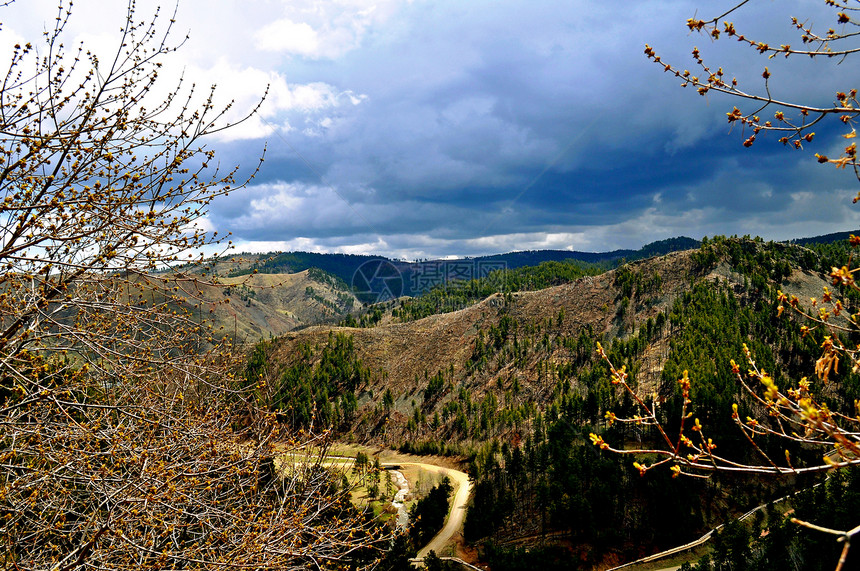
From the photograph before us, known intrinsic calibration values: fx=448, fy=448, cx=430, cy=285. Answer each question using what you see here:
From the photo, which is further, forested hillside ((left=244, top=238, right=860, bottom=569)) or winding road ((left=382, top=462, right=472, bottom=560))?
forested hillside ((left=244, top=238, right=860, bottom=569))

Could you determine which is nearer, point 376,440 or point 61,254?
point 61,254

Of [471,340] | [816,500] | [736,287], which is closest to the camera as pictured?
[816,500]

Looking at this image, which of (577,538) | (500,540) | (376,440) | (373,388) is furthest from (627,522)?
(373,388)

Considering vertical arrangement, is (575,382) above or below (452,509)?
above

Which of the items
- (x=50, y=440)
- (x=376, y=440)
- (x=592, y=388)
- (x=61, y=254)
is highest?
(x=61, y=254)

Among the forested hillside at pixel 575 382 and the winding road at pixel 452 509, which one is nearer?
the winding road at pixel 452 509

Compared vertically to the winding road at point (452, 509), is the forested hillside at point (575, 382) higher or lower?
higher

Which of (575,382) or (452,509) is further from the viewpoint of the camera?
(575,382)

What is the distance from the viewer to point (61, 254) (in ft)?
20.8

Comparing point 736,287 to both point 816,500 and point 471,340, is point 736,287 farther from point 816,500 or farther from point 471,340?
point 816,500

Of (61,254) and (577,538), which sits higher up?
(61,254)

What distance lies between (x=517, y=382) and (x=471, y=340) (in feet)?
85.5

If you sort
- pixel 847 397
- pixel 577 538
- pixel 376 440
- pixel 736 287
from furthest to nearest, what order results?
1. pixel 736 287
2. pixel 376 440
3. pixel 847 397
4. pixel 577 538

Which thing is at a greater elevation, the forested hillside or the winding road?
the forested hillside
